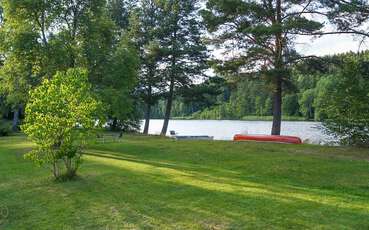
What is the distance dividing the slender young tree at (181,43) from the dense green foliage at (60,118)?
2134 centimetres

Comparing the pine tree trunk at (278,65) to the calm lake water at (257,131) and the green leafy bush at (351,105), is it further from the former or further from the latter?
the green leafy bush at (351,105)

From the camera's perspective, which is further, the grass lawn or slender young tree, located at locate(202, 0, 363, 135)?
slender young tree, located at locate(202, 0, 363, 135)

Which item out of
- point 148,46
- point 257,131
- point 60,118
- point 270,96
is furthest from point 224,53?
point 270,96

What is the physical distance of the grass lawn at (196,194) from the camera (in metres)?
6.12

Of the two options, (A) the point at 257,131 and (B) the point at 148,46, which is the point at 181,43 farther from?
(A) the point at 257,131

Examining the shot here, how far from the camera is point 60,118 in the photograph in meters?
9.25

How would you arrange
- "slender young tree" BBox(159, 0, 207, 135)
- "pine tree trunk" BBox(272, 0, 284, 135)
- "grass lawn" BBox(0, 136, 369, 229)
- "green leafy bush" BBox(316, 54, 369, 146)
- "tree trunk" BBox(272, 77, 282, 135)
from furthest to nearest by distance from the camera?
"slender young tree" BBox(159, 0, 207, 135)
"tree trunk" BBox(272, 77, 282, 135)
"pine tree trunk" BBox(272, 0, 284, 135)
"green leafy bush" BBox(316, 54, 369, 146)
"grass lawn" BBox(0, 136, 369, 229)

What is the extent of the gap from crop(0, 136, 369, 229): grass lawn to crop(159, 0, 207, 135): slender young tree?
1807cm

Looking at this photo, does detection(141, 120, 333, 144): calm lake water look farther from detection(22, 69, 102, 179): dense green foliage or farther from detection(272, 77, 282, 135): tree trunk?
detection(22, 69, 102, 179): dense green foliage

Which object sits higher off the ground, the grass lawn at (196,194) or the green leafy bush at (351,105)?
the green leafy bush at (351,105)

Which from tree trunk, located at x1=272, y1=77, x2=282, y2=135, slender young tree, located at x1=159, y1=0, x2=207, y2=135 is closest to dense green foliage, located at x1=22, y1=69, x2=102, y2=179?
tree trunk, located at x1=272, y1=77, x2=282, y2=135

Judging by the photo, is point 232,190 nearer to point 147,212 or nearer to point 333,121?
point 147,212

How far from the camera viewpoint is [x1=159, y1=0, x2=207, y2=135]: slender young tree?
30734mm

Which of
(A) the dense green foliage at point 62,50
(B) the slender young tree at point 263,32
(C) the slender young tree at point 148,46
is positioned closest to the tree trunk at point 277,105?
(B) the slender young tree at point 263,32
